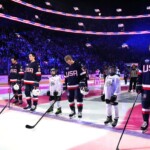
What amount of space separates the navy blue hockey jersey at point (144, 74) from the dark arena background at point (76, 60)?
0.11 m

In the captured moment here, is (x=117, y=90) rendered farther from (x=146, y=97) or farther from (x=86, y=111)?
(x=86, y=111)

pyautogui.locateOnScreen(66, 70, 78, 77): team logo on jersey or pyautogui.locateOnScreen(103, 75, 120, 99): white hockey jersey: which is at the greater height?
pyautogui.locateOnScreen(66, 70, 78, 77): team logo on jersey

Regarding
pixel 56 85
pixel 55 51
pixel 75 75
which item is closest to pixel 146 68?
pixel 75 75

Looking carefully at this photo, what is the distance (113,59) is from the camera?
4106 cm

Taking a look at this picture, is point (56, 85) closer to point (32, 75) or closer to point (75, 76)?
point (32, 75)

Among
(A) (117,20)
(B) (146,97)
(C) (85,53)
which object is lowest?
(B) (146,97)

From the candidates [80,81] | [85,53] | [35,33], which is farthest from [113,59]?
[80,81]

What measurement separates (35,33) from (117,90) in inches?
1131

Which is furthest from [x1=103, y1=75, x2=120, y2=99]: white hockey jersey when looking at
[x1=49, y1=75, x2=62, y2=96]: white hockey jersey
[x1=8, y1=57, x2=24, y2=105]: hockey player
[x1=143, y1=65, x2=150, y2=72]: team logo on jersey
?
[x1=8, y1=57, x2=24, y2=105]: hockey player

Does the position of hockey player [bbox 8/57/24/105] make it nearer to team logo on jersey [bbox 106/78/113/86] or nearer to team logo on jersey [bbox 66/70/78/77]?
team logo on jersey [bbox 66/70/78/77]

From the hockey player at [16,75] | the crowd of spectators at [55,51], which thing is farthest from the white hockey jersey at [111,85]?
the crowd of spectators at [55,51]

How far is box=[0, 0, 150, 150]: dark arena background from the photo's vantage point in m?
5.80

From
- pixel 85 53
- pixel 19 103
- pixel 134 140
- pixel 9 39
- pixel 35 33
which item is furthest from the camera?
pixel 85 53

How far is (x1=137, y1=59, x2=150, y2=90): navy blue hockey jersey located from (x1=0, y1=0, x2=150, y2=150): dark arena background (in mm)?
113
